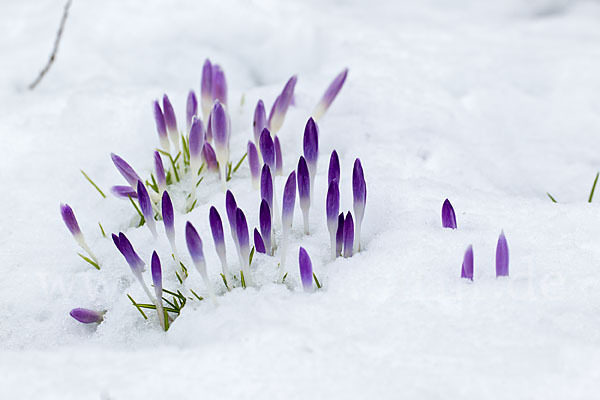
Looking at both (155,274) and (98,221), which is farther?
(98,221)

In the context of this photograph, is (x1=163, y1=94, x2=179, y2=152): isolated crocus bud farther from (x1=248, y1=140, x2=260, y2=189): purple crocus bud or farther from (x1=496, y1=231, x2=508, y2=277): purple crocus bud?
(x1=496, y1=231, x2=508, y2=277): purple crocus bud

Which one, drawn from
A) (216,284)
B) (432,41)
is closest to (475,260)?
(216,284)

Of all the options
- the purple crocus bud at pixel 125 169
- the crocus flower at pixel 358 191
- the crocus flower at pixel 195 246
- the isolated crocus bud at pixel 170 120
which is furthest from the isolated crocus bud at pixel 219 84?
the crocus flower at pixel 195 246

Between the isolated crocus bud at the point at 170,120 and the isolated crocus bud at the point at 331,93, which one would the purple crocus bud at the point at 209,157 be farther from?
the isolated crocus bud at the point at 331,93

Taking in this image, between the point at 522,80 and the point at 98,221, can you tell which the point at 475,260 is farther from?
the point at 522,80

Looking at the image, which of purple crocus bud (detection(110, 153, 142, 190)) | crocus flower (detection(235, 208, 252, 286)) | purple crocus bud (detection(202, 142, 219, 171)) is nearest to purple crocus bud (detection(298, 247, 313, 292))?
crocus flower (detection(235, 208, 252, 286))

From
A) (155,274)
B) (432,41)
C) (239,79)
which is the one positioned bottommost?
(155,274)

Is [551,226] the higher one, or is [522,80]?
[522,80]
